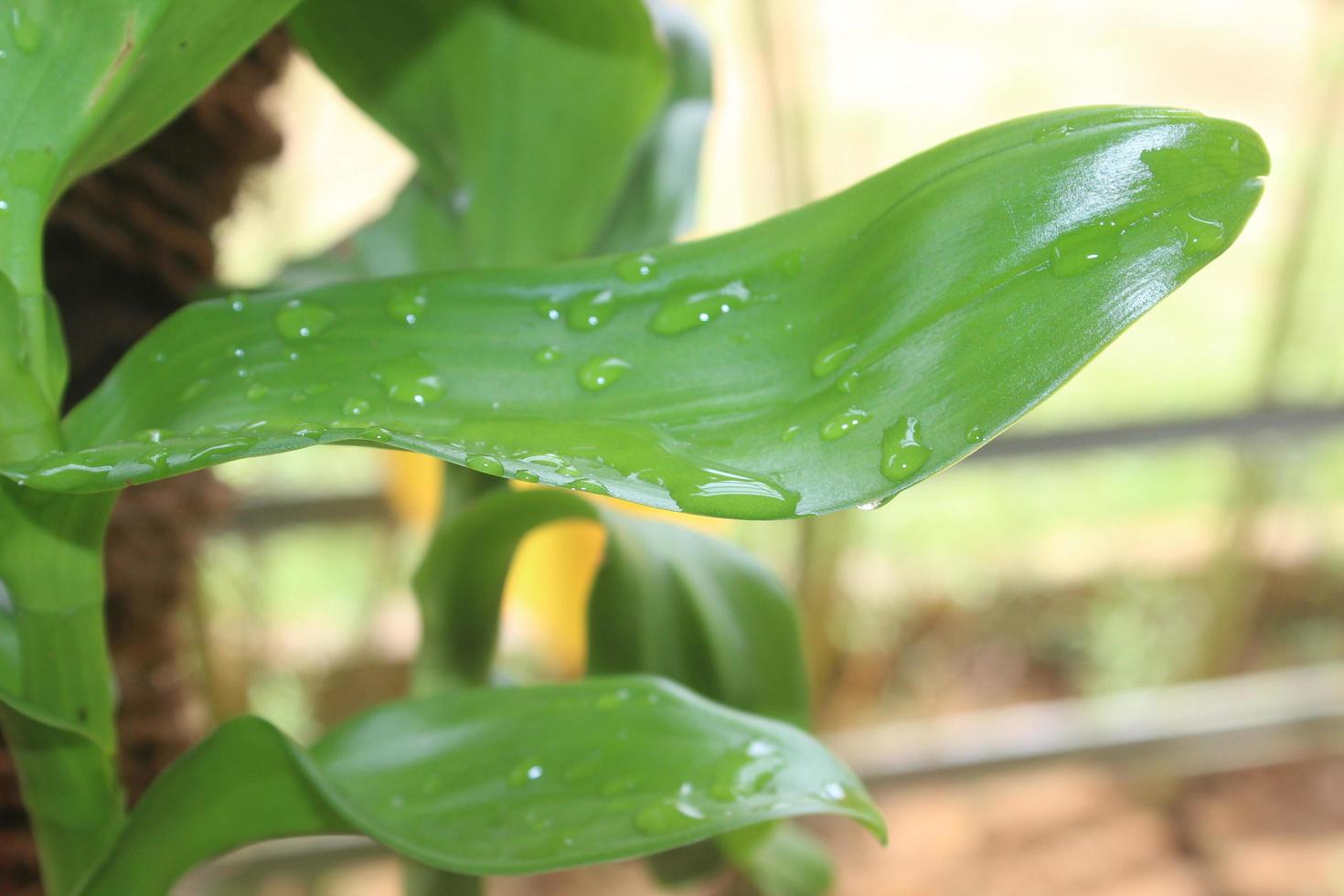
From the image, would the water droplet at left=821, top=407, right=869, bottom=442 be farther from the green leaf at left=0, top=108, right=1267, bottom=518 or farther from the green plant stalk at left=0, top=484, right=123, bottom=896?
the green plant stalk at left=0, top=484, right=123, bottom=896

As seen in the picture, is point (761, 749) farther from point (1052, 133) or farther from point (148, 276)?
point (148, 276)

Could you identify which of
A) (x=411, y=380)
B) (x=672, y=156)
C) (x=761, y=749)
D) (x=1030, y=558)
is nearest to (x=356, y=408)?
(x=411, y=380)

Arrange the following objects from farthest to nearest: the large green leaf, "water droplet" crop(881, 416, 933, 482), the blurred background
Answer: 1. the blurred background
2. the large green leaf
3. "water droplet" crop(881, 416, 933, 482)

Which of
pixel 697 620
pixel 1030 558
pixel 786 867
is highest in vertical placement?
pixel 697 620

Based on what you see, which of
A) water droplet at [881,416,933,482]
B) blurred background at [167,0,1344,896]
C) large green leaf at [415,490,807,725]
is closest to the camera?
water droplet at [881,416,933,482]

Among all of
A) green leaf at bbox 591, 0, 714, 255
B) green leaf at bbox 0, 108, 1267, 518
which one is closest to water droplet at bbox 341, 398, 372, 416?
green leaf at bbox 0, 108, 1267, 518

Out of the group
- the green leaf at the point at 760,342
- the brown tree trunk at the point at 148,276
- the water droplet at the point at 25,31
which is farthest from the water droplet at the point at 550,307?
the brown tree trunk at the point at 148,276

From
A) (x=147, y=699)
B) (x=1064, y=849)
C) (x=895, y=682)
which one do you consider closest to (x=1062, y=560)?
(x=895, y=682)

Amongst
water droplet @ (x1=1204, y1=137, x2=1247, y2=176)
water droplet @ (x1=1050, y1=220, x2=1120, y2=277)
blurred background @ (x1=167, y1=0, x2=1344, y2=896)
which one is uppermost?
water droplet @ (x1=1204, y1=137, x2=1247, y2=176)
